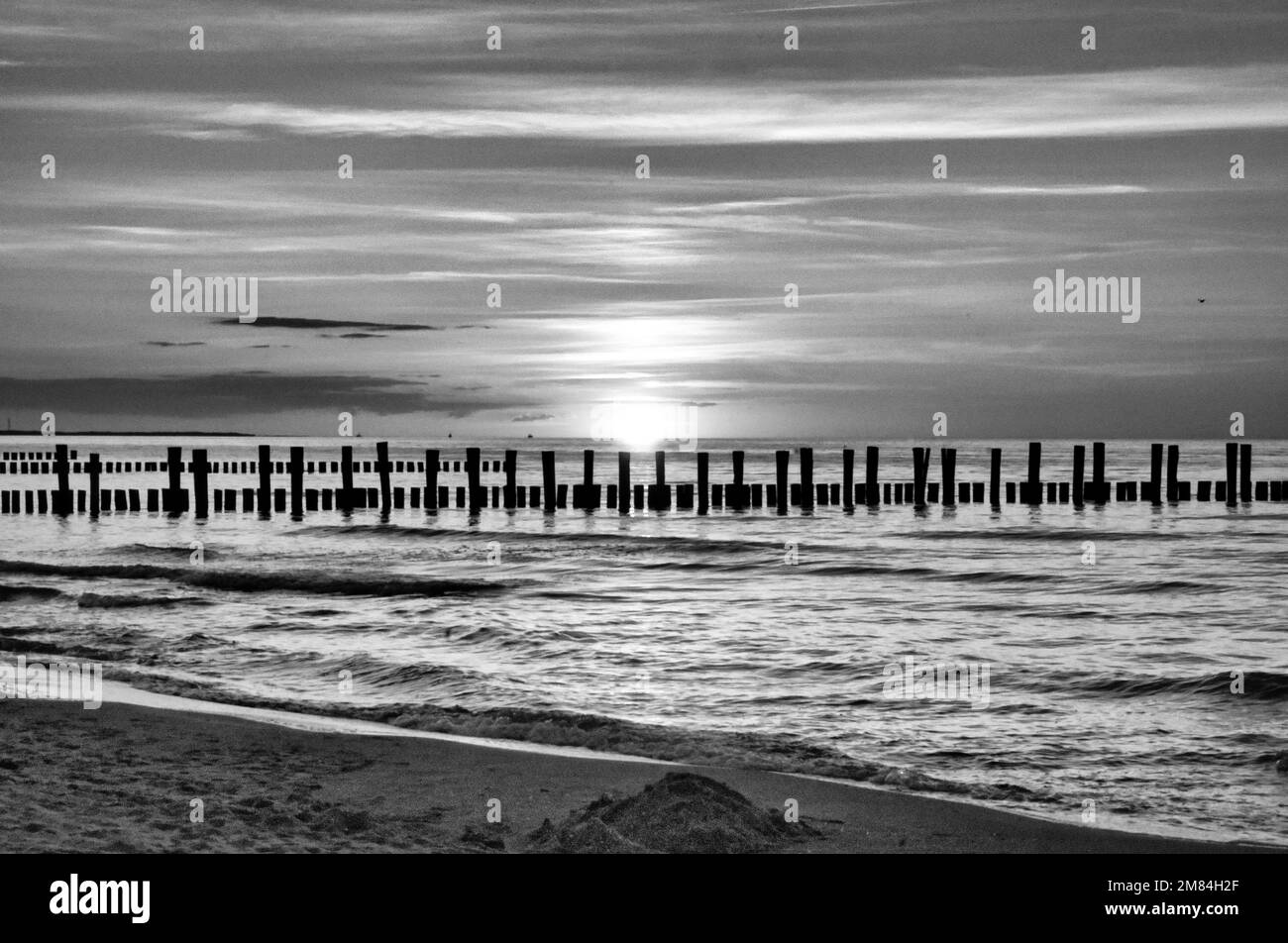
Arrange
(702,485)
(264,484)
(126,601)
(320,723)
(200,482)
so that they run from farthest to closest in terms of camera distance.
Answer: (264,484) < (702,485) < (200,482) < (126,601) < (320,723)

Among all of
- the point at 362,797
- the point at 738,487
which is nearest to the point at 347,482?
the point at 738,487

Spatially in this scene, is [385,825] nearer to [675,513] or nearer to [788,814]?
[788,814]

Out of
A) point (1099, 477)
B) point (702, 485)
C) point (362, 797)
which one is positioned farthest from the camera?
point (1099, 477)

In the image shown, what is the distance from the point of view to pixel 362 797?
6730mm

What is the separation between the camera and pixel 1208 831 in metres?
6.70

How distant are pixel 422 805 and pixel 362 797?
367 mm

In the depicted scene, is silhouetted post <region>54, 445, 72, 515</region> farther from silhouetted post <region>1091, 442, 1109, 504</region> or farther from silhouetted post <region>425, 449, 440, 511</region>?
silhouetted post <region>1091, 442, 1109, 504</region>

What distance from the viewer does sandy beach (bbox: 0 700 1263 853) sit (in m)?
5.84

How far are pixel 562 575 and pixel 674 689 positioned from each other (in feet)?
38.6

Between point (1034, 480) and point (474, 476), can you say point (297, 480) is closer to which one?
point (474, 476)

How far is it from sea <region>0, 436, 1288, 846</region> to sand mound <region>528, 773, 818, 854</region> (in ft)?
5.63

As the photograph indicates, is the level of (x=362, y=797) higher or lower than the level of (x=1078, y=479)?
higher

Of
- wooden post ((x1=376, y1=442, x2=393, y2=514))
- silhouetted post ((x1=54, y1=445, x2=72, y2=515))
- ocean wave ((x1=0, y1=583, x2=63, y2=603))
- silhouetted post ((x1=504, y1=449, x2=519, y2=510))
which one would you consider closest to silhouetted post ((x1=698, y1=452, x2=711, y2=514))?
silhouetted post ((x1=504, y1=449, x2=519, y2=510))
